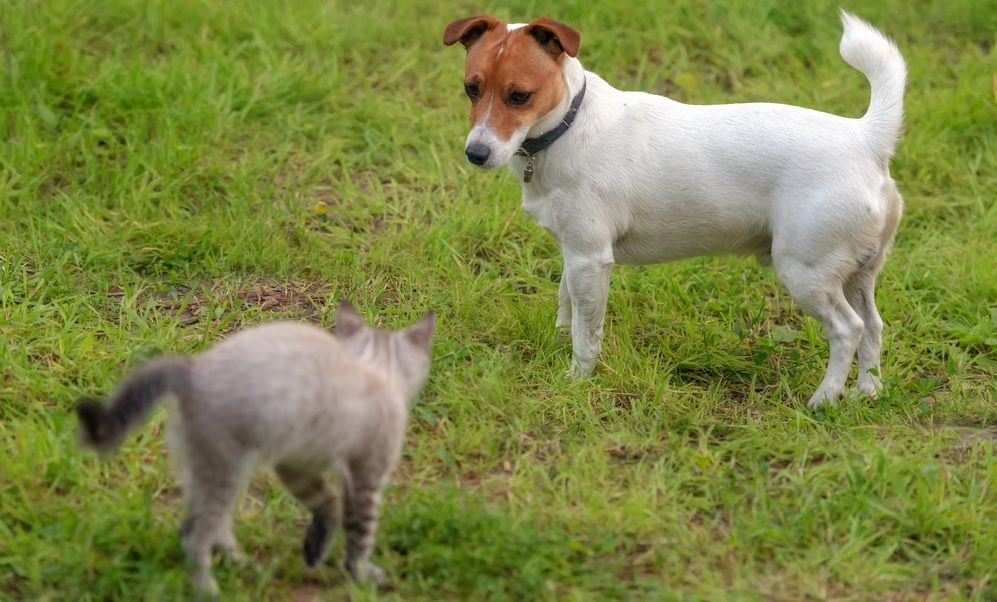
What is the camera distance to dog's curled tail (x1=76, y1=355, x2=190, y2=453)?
3238mm

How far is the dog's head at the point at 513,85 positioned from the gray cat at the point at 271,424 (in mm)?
1314

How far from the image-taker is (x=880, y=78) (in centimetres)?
480

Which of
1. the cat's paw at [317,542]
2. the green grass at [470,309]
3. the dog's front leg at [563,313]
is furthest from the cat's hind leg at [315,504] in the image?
the dog's front leg at [563,313]

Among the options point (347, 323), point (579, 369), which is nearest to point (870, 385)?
point (579, 369)

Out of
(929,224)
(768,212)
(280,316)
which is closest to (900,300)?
(929,224)

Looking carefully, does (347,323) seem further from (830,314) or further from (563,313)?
(830,314)

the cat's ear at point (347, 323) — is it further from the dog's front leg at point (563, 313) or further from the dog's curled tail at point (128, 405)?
the dog's front leg at point (563, 313)

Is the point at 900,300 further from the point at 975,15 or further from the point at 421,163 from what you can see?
the point at 975,15

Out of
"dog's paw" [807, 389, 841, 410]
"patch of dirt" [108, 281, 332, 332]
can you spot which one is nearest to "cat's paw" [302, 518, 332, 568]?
"patch of dirt" [108, 281, 332, 332]

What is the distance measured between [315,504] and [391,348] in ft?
1.79

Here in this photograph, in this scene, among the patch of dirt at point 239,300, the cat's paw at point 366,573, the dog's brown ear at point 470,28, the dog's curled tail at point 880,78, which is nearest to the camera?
the cat's paw at point 366,573

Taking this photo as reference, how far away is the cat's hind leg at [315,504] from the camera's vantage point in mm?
3535

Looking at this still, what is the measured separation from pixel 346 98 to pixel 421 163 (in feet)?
2.48

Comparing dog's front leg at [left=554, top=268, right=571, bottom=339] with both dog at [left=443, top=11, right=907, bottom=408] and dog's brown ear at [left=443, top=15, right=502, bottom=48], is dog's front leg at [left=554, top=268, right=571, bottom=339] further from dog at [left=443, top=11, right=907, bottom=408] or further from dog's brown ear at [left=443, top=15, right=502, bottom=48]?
dog's brown ear at [left=443, top=15, right=502, bottom=48]
